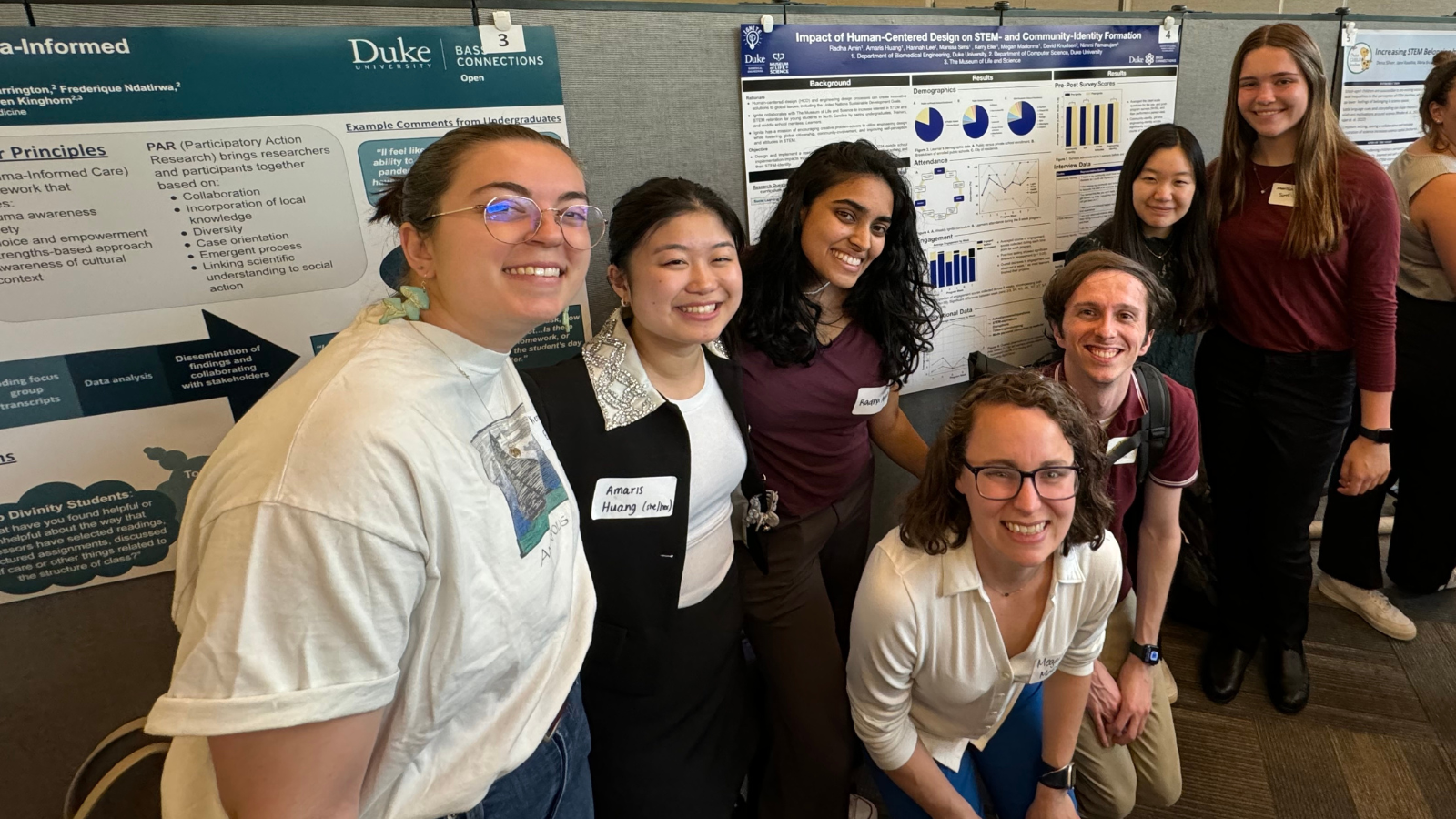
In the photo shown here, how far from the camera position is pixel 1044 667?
132 cm

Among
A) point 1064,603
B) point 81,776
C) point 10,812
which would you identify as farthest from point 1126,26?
point 10,812

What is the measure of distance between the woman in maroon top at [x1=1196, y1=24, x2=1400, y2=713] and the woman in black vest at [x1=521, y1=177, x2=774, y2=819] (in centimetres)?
139

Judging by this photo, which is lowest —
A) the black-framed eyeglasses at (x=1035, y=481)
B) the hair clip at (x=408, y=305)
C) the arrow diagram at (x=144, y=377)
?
the black-framed eyeglasses at (x=1035, y=481)

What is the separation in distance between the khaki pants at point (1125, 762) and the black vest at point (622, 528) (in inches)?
38.3

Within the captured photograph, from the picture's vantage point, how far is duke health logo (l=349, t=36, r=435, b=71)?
1.25 meters

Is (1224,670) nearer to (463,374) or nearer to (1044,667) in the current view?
(1044,667)

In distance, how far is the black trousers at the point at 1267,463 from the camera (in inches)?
72.0

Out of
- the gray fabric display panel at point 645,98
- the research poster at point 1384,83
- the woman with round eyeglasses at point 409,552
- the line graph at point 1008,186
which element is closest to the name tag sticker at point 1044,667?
the woman with round eyeglasses at point 409,552

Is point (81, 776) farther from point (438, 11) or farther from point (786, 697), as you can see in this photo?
point (438, 11)

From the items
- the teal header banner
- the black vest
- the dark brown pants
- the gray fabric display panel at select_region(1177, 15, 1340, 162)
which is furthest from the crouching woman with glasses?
the gray fabric display panel at select_region(1177, 15, 1340, 162)

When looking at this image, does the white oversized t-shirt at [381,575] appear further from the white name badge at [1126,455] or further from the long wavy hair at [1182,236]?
the long wavy hair at [1182,236]

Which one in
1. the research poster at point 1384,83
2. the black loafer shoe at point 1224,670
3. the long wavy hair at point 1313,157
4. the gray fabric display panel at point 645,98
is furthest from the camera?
the research poster at point 1384,83

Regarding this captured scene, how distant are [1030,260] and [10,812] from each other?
8.81 ft

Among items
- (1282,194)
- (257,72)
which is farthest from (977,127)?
(257,72)
